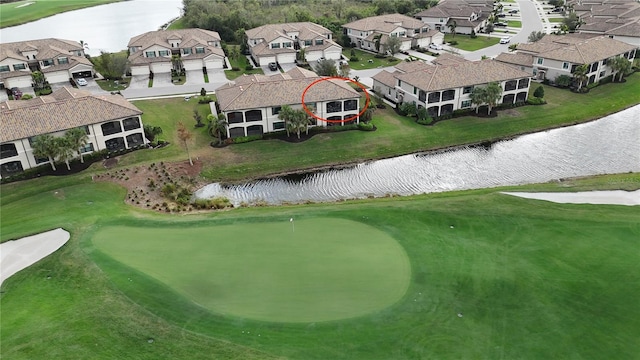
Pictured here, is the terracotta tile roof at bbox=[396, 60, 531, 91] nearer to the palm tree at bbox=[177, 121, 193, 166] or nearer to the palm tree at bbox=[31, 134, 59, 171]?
the palm tree at bbox=[177, 121, 193, 166]

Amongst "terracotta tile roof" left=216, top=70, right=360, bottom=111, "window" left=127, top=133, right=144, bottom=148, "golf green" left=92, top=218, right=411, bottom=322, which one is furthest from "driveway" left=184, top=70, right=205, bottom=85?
"golf green" left=92, top=218, right=411, bottom=322

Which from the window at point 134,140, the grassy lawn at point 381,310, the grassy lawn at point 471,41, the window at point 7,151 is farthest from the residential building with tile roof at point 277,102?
the grassy lawn at point 471,41

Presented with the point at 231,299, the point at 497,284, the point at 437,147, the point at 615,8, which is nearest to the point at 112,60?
the point at 437,147

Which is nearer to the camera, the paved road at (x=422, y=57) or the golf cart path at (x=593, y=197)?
the golf cart path at (x=593, y=197)

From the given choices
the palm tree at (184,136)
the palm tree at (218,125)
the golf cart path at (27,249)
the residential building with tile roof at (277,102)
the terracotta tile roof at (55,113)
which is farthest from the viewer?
the residential building with tile roof at (277,102)

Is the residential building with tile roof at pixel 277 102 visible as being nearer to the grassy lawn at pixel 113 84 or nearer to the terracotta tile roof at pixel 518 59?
the grassy lawn at pixel 113 84

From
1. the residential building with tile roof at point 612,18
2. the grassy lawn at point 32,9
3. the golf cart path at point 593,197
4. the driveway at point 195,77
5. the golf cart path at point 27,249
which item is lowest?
the golf cart path at point 593,197

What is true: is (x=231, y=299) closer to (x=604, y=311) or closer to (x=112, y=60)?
(x=604, y=311)

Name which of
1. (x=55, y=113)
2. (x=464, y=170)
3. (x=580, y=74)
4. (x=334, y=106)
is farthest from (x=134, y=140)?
(x=580, y=74)
